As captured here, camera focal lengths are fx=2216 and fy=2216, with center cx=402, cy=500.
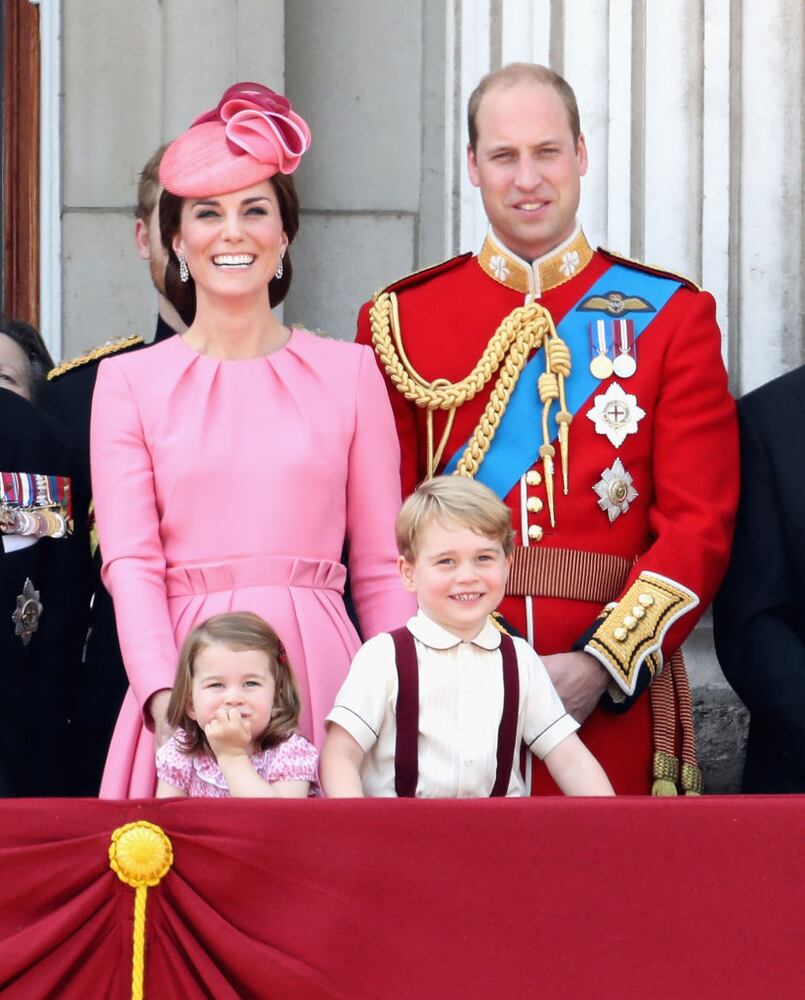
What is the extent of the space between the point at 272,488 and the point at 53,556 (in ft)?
1.90

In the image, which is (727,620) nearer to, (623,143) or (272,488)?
(272,488)

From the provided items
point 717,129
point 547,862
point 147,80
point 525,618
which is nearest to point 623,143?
point 717,129

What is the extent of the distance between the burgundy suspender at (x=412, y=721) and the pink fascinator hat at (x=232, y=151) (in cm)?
77

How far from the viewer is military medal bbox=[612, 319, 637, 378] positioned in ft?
12.2

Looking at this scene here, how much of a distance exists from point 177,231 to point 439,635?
81 centimetres

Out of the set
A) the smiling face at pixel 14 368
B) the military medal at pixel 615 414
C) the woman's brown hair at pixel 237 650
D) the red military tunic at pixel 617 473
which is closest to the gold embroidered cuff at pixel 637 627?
the red military tunic at pixel 617 473

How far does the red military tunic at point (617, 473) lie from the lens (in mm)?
3539

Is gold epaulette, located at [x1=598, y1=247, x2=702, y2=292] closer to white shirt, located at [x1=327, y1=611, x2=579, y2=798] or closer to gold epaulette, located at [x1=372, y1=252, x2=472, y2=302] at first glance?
gold epaulette, located at [x1=372, y1=252, x2=472, y2=302]

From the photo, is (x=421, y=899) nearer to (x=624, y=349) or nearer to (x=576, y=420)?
(x=576, y=420)

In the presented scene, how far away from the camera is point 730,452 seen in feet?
12.0

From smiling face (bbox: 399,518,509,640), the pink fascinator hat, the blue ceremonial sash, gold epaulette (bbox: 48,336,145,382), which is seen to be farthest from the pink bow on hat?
gold epaulette (bbox: 48,336,145,382)

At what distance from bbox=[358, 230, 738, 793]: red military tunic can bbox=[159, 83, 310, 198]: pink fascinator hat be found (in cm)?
52

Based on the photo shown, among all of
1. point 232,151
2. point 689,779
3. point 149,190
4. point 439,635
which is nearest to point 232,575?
point 439,635

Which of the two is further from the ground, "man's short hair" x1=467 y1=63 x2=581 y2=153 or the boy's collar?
"man's short hair" x1=467 y1=63 x2=581 y2=153
